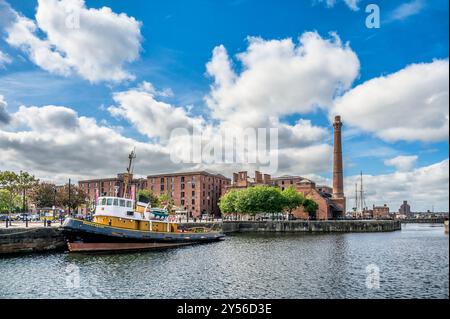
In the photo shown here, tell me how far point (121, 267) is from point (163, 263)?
179 inches

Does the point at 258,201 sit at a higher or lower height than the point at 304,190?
lower

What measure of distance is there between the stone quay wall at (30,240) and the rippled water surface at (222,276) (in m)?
3.73

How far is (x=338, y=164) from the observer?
410ft

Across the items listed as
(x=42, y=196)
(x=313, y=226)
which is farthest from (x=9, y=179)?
(x=313, y=226)

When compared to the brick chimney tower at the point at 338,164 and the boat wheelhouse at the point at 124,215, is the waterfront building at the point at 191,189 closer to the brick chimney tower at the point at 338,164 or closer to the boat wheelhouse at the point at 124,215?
the brick chimney tower at the point at 338,164

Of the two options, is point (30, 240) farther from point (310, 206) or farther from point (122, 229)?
point (310, 206)

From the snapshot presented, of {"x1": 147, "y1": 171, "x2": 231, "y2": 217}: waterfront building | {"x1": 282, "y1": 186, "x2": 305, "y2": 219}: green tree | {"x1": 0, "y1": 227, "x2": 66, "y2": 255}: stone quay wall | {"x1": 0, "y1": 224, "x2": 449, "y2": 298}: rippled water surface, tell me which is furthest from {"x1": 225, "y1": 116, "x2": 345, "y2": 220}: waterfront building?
{"x1": 0, "y1": 227, "x2": 66, "y2": 255}: stone quay wall

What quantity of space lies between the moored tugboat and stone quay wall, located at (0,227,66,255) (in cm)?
394

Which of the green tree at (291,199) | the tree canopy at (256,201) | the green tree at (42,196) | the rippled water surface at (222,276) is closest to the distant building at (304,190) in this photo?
the green tree at (291,199)

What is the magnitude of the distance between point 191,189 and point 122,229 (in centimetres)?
8609

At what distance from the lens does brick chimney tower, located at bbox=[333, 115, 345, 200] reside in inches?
4926

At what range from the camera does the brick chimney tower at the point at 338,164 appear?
411 feet
